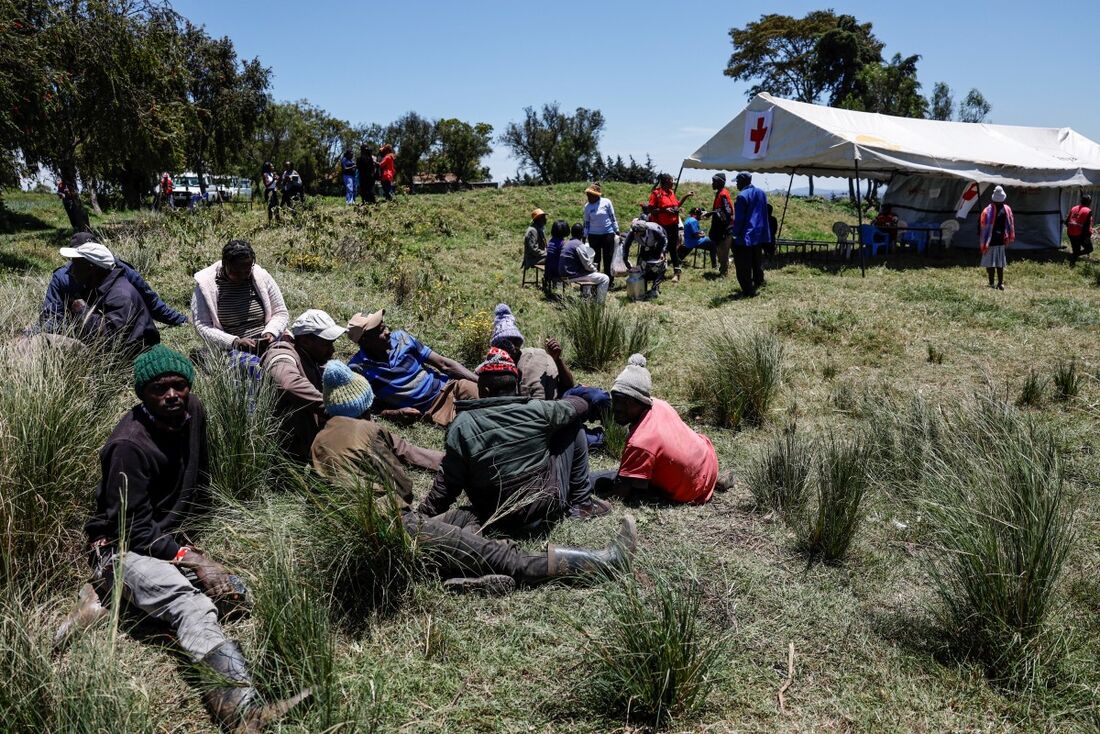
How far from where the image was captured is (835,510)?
3705mm

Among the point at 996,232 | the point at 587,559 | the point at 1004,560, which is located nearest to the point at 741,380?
the point at 587,559

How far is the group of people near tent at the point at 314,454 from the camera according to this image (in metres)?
2.92

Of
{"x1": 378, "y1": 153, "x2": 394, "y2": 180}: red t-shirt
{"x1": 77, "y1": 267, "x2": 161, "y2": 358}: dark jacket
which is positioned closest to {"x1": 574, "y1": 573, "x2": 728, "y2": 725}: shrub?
{"x1": 77, "y1": 267, "x2": 161, "y2": 358}: dark jacket

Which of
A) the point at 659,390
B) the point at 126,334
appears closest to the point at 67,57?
the point at 126,334

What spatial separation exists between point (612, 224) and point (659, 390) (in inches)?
219

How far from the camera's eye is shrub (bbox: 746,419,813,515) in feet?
13.8

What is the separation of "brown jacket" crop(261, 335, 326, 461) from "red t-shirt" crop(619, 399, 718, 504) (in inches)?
74.4

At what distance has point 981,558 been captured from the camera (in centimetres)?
289

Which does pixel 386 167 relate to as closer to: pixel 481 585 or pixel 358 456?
pixel 358 456

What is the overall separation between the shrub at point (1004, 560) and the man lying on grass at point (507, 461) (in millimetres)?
1823

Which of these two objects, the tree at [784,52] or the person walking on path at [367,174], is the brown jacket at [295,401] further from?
the tree at [784,52]

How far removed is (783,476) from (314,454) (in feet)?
8.66

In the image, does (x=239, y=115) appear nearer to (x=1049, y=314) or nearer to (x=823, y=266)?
(x=823, y=266)

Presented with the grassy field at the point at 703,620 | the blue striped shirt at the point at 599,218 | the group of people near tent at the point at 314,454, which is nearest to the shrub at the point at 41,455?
the grassy field at the point at 703,620
